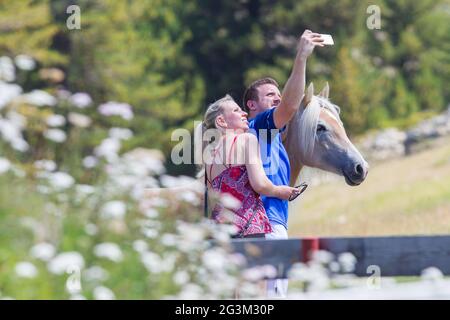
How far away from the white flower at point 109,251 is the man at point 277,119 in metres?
1.69

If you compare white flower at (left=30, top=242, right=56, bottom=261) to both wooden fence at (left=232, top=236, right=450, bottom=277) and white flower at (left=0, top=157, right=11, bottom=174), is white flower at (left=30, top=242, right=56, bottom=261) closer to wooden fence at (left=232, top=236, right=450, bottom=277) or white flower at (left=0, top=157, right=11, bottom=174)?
white flower at (left=0, top=157, right=11, bottom=174)

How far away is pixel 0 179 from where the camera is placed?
16.9 feet

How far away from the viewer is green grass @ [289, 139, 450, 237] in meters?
26.9

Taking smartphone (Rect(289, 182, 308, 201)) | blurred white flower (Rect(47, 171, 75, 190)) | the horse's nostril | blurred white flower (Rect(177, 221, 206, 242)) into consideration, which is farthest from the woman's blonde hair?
blurred white flower (Rect(47, 171, 75, 190))

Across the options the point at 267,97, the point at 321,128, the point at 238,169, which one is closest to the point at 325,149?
the point at 321,128

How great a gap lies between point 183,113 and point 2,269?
110 feet

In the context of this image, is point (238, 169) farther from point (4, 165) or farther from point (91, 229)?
point (4, 165)

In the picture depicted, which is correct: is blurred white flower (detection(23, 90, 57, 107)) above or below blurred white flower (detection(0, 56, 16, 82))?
below

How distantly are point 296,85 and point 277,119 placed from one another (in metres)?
0.29

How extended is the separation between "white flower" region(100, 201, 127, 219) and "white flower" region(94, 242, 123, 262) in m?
0.12

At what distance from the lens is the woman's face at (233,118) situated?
21.9ft

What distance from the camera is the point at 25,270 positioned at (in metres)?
4.72

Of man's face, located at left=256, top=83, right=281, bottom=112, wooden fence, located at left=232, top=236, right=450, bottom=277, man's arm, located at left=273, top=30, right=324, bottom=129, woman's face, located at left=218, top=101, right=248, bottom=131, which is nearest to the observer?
man's arm, located at left=273, top=30, right=324, bottom=129

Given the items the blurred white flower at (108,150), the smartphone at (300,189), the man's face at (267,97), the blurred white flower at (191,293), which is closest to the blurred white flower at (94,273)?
the blurred white flower at (191,293)
